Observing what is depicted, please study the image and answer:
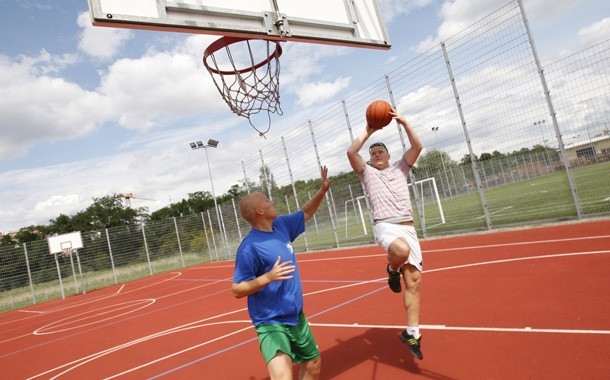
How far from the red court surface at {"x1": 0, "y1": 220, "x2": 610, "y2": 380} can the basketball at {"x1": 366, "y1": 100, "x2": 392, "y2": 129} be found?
7.33 feet

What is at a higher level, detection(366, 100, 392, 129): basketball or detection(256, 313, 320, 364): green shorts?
detection(366, 100, 392, 129): basketball

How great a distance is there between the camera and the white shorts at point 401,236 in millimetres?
3893

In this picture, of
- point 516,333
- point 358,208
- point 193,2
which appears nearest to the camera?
point 516,333

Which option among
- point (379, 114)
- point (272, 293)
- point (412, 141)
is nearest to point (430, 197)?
point (412, 141)

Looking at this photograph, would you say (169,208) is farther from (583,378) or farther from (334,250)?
(583,378)

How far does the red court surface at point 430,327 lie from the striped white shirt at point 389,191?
4.40 feet

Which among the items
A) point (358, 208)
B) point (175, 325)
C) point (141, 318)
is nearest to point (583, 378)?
point (175, 325)

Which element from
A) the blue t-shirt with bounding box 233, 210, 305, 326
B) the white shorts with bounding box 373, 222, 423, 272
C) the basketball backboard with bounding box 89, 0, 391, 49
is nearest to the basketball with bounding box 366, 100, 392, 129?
the white shorts with bounding box 373, 222, 423, 272

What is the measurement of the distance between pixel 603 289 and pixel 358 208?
12.2 m

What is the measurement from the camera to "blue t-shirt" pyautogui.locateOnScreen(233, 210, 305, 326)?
3068 millimetres

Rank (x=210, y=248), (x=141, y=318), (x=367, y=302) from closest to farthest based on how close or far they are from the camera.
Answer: (x=367, y=302) → (x=141, y=318) → (x=210, y=248)

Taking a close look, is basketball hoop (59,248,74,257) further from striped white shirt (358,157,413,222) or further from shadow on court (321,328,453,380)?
striped white shirt (358,157,413,222)

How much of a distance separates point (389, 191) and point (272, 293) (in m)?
1.63

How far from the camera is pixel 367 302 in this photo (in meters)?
6.32
